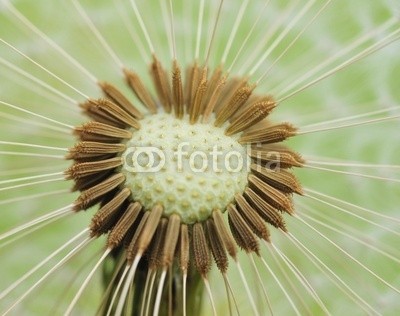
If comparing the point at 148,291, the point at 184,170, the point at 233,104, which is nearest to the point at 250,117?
the point at 233,104

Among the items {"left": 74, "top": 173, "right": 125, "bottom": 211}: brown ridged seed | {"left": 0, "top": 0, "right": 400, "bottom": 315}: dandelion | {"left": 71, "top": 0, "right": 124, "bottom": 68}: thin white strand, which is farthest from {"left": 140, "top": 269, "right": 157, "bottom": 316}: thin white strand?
{"left": 71, "top": 0, "right": 124, "bottom": 68}: thin white strand

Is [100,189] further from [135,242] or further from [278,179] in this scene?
[278,179]

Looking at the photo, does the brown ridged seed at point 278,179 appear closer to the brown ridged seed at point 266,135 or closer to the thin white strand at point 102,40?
the brown ridged seed at point 266,135

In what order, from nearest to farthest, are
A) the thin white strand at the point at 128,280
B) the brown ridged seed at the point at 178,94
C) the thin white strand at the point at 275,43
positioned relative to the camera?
1. the thin white strand at the point at 128,280
2. the brown ridged seed at the point at 178,94
3. the thin white strand at the point at 275,43

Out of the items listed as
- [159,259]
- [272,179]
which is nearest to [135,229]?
[159,259]

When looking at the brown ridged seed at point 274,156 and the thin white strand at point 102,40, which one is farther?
the thin white strand at point 102,40

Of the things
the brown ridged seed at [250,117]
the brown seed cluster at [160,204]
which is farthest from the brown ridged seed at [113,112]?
the brown ridged seed at [250,117]
